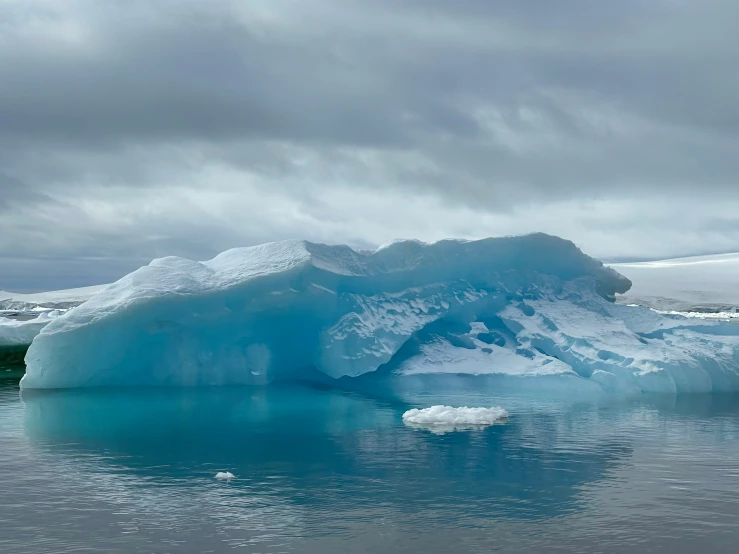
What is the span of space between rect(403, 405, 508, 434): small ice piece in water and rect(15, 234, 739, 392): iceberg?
6329 mm

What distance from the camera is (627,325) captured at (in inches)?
943

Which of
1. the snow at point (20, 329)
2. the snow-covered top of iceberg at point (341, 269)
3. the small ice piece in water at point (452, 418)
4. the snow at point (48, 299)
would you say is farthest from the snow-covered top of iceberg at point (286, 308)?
the snow at point (48, 299)

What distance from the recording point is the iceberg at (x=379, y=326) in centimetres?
2086

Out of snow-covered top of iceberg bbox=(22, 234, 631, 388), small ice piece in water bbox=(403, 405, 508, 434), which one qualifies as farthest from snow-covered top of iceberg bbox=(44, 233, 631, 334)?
small ice piece in water bbox=(403, 405, 508, 434)

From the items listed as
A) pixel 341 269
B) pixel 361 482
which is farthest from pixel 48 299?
pixel 361 482

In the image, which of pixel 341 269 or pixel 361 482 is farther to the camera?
pixel 341 269

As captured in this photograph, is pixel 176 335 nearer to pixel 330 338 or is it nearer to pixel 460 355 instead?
pixel 330 338

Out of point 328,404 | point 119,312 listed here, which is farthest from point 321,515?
point 119,312

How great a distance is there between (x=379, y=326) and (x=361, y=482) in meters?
12.1

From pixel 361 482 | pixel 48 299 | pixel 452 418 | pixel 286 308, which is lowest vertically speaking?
pixel 361 482

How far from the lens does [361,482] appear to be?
10562mm

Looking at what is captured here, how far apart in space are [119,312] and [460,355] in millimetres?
10328

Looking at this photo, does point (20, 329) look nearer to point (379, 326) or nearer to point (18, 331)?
point (18, 331)

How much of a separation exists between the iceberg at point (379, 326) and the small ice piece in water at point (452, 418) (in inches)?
249
